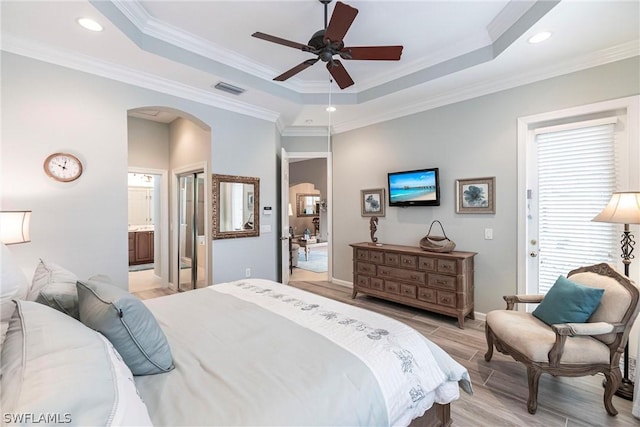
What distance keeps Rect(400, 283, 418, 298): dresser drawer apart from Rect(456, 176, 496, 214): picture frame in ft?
3.79

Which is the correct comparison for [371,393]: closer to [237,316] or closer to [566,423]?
[237,316]

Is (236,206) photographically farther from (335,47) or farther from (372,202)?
(335,47)

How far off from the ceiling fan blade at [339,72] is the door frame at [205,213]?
2230 mm

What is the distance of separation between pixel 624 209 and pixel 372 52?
223 centimetres

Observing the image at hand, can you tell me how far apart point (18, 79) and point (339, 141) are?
3.95 meters

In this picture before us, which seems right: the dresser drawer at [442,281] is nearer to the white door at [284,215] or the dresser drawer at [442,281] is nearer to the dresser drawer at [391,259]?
the dresser drawer at [391,259]

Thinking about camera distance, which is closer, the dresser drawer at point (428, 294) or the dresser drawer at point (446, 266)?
the dresser drawer at point (446, 266)

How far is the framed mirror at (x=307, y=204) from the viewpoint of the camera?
10898 mm

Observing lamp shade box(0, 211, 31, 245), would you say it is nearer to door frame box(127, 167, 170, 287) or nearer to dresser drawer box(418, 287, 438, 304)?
door frame box(127, 167, 170, 287)

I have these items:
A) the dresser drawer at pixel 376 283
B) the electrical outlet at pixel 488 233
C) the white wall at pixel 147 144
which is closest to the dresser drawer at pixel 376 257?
the dresser drawer at pixel 376 283


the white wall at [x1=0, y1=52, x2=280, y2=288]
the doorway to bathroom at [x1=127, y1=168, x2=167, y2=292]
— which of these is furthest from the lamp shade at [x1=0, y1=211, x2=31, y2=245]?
the doorway to bathroom at [x1=127, y1=168, x2=167, y2=292]

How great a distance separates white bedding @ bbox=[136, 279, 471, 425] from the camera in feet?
3.35

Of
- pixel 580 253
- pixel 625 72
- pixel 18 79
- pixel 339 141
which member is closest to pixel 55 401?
pixel 18 79

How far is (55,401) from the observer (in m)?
0.64
